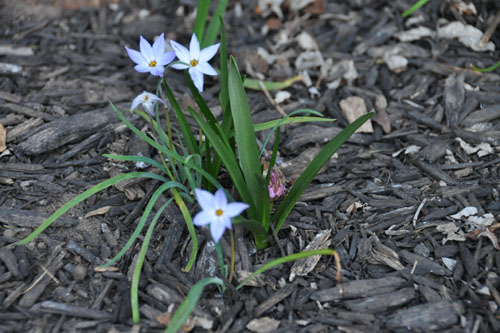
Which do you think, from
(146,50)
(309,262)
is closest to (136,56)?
(146,50)

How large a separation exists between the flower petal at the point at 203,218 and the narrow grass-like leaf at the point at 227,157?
0.33 m

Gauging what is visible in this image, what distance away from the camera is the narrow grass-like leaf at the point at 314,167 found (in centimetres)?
188

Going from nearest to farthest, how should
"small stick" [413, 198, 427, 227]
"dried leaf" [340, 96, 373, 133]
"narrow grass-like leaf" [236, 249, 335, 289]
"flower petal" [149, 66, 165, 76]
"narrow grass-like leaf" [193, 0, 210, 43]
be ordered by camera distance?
"narrow grass-like leaf" [236, 249, 335, 289] < "flower petal" [149, 66, 165, 76] < "small stick" [413, 198, 427, 227] < "narrow grass-like leaf" [193, 0, 210, 43] < "dried leaf" [340, 96, 373, 133]

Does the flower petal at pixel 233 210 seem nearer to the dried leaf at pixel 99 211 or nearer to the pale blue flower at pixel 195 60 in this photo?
the pale blue flower at pixel 195 60

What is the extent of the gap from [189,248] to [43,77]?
1560 millimetres

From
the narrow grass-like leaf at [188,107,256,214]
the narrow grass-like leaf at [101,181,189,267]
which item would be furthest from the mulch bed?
the narrow grass-like leaf at [188,107,256,214]

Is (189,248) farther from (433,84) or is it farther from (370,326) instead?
(433,84)

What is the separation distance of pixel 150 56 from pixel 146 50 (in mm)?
27

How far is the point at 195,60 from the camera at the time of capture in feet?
6.53

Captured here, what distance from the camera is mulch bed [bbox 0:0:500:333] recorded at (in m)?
1.97

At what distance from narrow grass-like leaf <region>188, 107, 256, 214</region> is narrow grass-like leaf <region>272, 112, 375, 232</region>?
144mm

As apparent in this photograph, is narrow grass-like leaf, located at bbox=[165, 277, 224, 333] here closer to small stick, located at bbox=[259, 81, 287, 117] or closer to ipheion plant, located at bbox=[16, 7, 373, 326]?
ipheion plant, located at bbox=[16, 7, 373, 326]

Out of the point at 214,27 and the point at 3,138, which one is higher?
the point at 214,27

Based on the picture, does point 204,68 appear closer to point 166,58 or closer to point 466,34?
point 166,58
